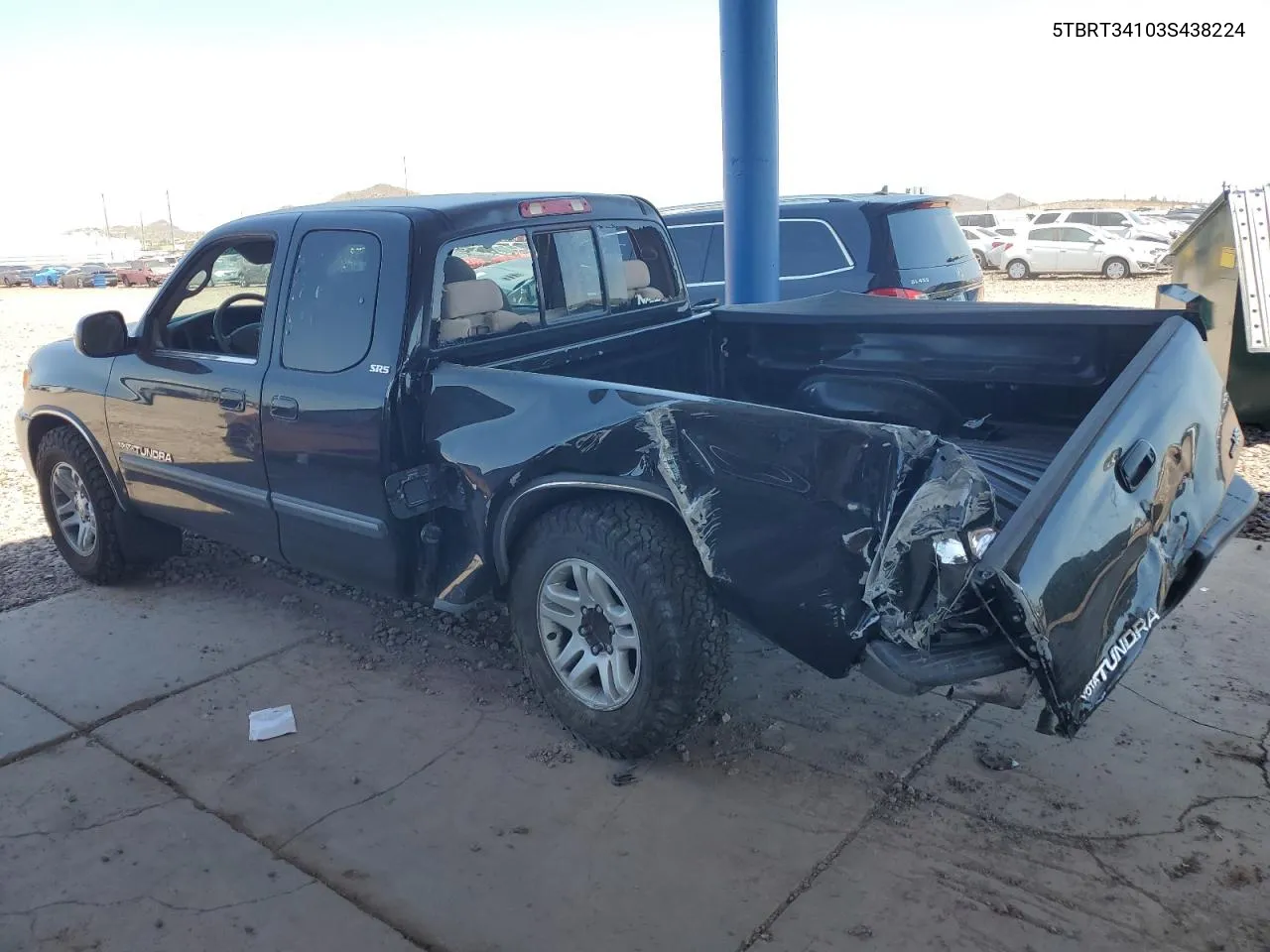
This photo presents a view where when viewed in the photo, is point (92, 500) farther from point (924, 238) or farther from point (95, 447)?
point (924, 238)

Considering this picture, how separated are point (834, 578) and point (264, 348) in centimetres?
260

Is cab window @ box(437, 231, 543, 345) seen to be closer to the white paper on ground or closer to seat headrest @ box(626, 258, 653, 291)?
seat headrest @ box(626, 258, 653, 291)

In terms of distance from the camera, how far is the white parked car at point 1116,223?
23844 millimetres

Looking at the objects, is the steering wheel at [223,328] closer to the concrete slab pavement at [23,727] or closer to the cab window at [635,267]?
the cab window at [635,267]

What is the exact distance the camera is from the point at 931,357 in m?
4.42

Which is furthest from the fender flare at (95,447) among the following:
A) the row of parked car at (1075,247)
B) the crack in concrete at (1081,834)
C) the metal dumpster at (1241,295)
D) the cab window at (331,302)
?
the row of parked car at (1075,247)

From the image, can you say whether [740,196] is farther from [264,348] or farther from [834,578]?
[834,578]

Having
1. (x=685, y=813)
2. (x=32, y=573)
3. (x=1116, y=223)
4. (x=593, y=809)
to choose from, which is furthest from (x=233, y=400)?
(x=1116, y=223)

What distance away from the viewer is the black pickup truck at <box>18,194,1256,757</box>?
275cm

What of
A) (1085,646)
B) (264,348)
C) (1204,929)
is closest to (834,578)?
(1085,646)

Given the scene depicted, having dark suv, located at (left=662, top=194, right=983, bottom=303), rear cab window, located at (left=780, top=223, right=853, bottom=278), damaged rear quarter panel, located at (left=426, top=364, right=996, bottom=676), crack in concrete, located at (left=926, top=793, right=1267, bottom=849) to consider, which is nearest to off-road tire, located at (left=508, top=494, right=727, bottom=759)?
damaged rear quarter panel, located at (left=426, top=364, right=996, bottom=676)

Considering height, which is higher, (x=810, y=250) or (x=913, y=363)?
(x=810, y=250)

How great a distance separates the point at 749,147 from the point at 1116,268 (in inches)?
796

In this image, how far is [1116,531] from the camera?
284 cm
